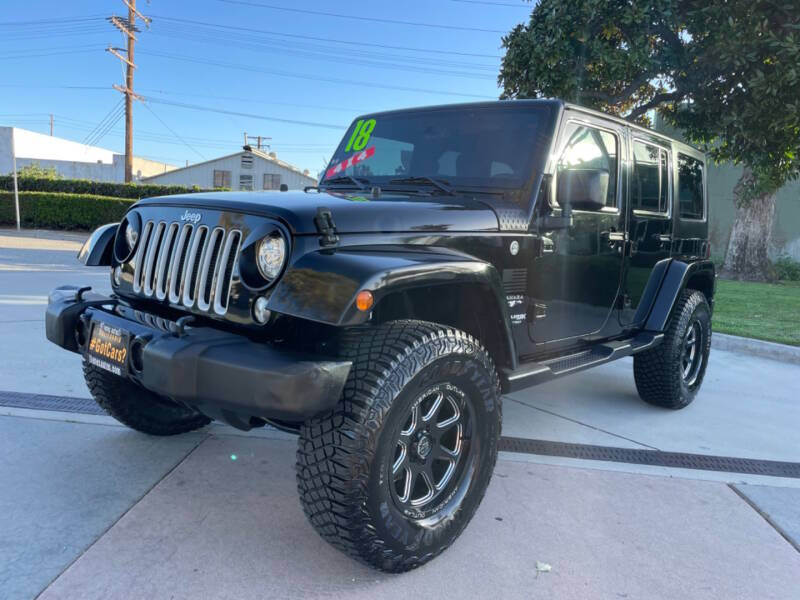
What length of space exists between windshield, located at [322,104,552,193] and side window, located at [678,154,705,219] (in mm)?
1962

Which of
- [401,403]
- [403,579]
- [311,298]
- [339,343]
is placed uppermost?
[311,298]

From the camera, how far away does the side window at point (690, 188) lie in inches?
184

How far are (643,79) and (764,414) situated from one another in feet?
19.5

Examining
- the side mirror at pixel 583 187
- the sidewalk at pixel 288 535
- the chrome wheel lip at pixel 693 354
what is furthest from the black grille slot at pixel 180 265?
the chrome wheel lip at pixel 693 354

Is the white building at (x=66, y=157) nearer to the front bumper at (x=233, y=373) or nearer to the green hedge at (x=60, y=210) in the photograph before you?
the green hedge at (x=60, y=210)

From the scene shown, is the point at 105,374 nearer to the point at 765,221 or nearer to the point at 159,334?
the point at 159,334

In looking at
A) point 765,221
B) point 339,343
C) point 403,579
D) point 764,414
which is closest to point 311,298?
point 339,343

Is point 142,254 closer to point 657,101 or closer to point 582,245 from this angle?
point 582,245

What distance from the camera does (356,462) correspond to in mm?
2100

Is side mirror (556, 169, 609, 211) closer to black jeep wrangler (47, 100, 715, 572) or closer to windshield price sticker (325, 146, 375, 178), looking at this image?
black jeep wrangler (47, 100, 715, 572)

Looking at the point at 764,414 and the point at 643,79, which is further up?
the point at 643,79

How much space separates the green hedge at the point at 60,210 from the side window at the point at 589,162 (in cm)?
1954

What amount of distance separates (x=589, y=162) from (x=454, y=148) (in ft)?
2.61

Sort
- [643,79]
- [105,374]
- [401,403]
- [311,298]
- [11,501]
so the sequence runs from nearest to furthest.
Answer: [311,298]
[401,403]
[11,501]
[105,374]
[643,79]
